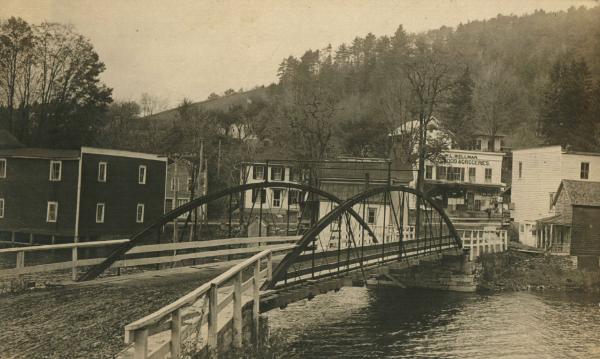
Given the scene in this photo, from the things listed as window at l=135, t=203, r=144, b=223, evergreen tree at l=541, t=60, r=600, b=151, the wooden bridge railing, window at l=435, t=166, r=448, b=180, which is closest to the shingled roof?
evergreen tree at l=541, t=60, r=600, b=151

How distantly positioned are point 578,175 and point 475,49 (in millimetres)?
12252

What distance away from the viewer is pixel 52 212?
1003 inches

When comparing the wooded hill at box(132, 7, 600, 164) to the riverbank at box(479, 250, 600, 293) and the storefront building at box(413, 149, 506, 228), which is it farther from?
the riverbank at box(479, 250, 600, 293)

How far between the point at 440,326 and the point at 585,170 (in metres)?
15.4

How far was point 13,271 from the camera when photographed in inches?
396

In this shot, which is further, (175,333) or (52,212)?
(52,212)

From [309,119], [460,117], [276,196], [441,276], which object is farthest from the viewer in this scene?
[460,117]

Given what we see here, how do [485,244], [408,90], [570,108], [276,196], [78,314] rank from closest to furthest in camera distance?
1. [78,314]
2. [570,108]
3. [485,244]
4. [276,196]
5. [408,90]

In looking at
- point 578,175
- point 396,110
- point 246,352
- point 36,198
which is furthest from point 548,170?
point 246,352

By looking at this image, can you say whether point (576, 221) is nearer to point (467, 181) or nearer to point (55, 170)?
point (55, 170)

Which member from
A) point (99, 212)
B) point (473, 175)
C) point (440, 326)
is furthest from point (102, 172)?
point (473, 175)

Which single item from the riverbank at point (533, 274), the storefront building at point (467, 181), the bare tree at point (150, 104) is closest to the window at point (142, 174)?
the bare tree at point (150, 104)

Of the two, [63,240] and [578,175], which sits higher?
[578,175]

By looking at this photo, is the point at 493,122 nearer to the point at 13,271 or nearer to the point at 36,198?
the point at 36,198
